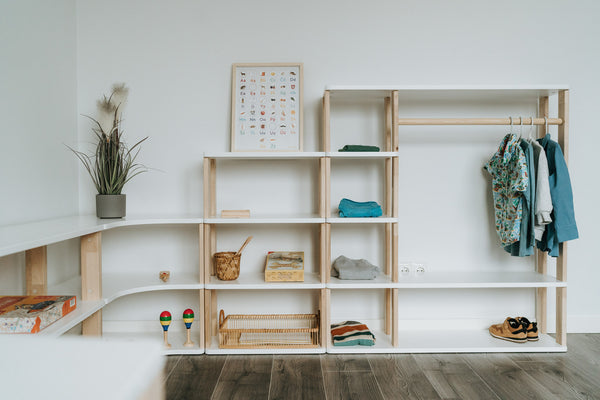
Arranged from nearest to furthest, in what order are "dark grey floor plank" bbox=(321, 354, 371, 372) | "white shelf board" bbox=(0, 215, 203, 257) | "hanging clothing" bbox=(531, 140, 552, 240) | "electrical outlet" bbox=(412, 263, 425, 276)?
"white shelf board" bbox=(0, 215, 203, 257)
"dark grey floor plank" bbox=(321, 354, 371, 372)
"hanging clothing" bbox=(531, 140, 552, 240)
"electrical outlet" bbox=(412, 263, 425, 276)

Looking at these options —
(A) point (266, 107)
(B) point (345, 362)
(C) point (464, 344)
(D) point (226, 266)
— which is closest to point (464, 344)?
(C) point (464, 344)

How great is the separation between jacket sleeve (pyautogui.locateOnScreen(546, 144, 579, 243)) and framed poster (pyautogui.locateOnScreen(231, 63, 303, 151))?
5.02 ft

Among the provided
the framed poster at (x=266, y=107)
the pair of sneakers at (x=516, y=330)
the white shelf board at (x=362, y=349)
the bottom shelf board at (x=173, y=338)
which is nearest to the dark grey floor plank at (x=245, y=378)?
the bottom shelf board at (x=173, y=338)

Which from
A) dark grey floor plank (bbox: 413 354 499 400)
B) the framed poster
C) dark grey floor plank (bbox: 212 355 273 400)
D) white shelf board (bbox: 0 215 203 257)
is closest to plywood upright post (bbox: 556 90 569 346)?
dark grey floor plank (bbox: 413 354 499 400)

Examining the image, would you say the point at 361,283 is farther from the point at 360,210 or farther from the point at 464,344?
the point at 464,344

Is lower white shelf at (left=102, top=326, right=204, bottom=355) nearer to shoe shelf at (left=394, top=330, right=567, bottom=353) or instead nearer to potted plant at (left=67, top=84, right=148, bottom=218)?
potted plant at (left=67, top=84, right=148, bottom=218)

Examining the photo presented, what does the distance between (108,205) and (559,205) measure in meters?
2.58

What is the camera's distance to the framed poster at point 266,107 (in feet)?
9.18

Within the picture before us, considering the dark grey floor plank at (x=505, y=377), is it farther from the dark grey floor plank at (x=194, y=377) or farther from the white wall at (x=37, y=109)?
the white wall at (x=37, y=109)

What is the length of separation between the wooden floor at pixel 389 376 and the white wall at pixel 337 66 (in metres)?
0.58

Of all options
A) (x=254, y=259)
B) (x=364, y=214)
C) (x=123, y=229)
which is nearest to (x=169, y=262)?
(x=123, y=229)

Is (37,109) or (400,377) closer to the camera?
(400,377)

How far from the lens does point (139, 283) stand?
2562 millimetres

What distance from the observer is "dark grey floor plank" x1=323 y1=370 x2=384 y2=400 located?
2031 mm
